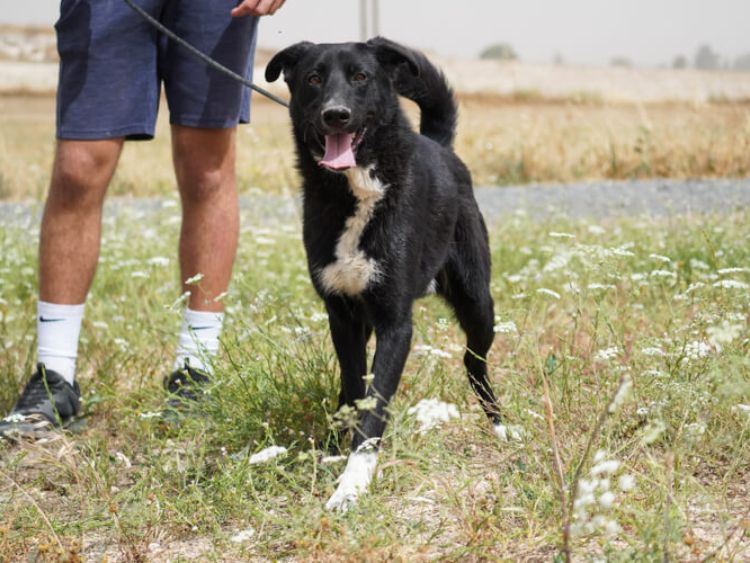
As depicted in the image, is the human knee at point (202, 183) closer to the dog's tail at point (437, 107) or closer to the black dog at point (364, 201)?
the black dog at point (364, 201)

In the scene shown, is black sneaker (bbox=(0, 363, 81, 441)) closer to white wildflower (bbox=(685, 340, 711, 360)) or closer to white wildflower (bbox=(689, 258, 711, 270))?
white wildflower (bbox=(685, 340, 711, 360))

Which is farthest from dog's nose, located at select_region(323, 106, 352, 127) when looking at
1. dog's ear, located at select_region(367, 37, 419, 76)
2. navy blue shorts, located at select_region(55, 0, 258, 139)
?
navy blue shorts, located at select_region(55, 0, 258, 139)

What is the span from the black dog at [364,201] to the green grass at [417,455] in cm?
16

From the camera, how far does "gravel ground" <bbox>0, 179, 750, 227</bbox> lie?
6.62 metres

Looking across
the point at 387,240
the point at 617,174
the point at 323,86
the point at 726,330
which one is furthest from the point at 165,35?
the point at 617,174

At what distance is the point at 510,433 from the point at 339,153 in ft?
2.88

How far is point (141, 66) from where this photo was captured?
315 cm

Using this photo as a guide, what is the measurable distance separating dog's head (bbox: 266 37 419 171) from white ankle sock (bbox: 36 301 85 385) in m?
1.06

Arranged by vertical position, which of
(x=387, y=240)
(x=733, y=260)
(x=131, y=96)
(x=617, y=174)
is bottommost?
(x=617, y=174)

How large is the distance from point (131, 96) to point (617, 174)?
23.1ft

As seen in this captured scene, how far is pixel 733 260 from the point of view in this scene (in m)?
4.02

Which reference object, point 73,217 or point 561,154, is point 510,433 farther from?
point 561,154

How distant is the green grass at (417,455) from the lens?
1990 mm

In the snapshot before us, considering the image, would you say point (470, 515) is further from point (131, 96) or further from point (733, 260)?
point (733, 260)
